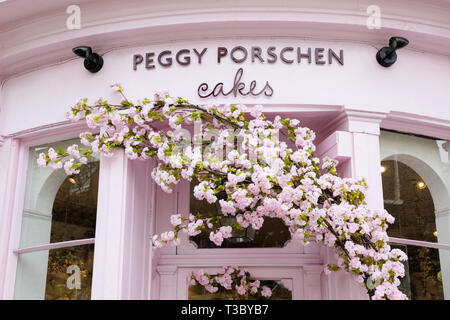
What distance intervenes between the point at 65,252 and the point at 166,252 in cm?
79

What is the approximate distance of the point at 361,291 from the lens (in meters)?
3.58

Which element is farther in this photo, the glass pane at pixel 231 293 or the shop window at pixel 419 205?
the glass pane at pixel 231 293

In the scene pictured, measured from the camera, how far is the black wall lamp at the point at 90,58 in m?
4.04

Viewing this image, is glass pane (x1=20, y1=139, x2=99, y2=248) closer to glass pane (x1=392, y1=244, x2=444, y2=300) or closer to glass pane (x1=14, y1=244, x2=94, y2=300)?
glass pane (x1=14, y1=244, x2=94, y2=300)

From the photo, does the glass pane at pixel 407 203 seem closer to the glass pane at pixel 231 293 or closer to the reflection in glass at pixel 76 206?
the glass pane at pixel 231 293

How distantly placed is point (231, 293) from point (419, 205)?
1602 millimetres

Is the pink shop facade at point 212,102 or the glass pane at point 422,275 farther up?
the pink shop facade at point 212,102

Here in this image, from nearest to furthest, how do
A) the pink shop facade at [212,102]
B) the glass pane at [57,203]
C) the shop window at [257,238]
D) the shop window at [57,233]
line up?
the pink shop facade at [212,102] < the shop window at [57,233] < the glass pane at [57,203] < the shop window at [257,238]

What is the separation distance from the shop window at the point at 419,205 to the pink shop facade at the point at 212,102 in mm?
10

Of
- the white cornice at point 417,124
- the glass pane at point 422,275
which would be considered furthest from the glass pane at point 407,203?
the white cornice at point 417,124

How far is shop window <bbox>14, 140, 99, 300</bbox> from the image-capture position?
13.0ft

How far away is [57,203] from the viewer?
4234mm

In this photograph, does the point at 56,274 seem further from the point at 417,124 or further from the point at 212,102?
the point at 417,124
